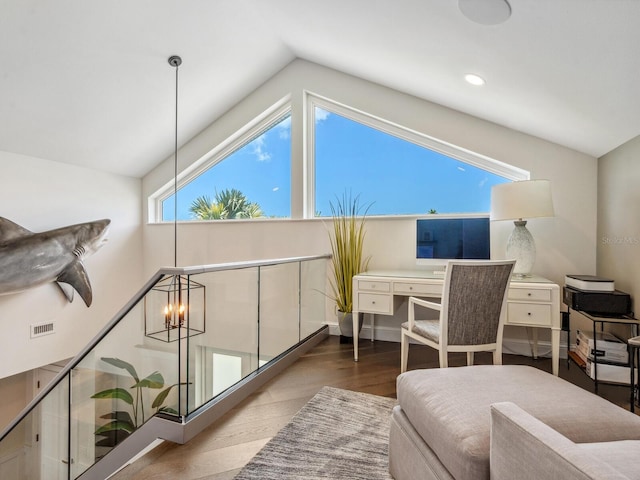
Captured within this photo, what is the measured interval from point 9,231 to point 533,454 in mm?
4435

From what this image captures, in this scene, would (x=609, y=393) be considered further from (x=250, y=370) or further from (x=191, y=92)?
(x=191, y=92)

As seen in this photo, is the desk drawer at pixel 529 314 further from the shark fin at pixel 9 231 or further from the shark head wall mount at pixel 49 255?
the shark fin at pixel 9 231

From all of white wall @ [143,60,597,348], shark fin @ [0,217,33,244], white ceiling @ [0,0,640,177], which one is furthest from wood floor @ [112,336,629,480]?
shark fin @ [0,217,33,244]

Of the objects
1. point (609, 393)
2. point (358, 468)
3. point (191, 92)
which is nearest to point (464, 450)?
point (358, 468)

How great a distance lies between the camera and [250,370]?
2.43 meters

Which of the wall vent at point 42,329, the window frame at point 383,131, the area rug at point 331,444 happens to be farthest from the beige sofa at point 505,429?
the wall vent at point 42,329

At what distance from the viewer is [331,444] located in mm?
1731

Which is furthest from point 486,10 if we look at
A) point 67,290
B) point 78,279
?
point 67,290

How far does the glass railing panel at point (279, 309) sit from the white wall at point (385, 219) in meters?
0.88

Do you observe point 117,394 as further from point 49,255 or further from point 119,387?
point 49,255

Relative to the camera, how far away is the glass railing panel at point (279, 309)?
2652 mm

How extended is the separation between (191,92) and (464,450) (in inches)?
160

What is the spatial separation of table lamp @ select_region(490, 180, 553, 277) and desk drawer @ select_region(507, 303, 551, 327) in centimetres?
38

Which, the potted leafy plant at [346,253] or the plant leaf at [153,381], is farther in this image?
the potted leafy plant at [346,253]
